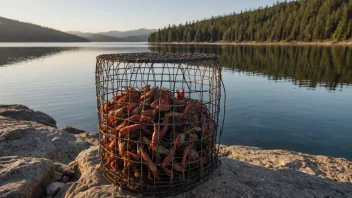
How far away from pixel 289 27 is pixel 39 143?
127146 millimetres

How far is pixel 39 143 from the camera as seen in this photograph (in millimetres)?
8539

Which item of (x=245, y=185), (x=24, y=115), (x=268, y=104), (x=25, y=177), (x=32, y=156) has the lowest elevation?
(x=268, y=104)

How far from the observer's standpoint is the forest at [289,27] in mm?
102250

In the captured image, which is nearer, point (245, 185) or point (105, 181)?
point (245, 185)

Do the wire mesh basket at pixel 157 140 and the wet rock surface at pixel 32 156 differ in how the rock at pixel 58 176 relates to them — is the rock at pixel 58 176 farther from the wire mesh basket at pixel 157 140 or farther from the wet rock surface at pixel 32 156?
the wire mesh basket at pixel 157 140

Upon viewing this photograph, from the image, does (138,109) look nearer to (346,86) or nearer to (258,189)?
(258,189)

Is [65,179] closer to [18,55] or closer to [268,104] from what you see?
[268,104]

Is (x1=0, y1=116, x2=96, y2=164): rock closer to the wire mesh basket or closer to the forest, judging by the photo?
the wire mesh basket

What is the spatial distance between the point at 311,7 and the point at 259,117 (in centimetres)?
12982

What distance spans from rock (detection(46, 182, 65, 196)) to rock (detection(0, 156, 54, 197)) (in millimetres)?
121

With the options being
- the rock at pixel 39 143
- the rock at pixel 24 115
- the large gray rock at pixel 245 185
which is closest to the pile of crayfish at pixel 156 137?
the large gray rock at pixel 245 185

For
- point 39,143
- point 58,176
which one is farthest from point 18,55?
point 58,176

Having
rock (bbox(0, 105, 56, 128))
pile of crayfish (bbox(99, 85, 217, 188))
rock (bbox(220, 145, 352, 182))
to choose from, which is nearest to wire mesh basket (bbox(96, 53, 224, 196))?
pile of crayfish (bbox(99, 85, 217, 188))

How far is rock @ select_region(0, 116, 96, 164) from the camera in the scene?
26.4 feet
